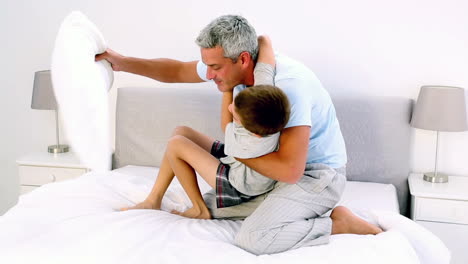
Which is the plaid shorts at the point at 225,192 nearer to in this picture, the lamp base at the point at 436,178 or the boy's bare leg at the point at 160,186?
the boy's bare leg at the point at 160,186

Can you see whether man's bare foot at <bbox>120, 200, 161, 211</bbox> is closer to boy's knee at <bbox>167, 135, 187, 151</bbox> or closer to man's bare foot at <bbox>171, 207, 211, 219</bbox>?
man's bare foot at <bbox>171, 207, 211, 219</bbox>

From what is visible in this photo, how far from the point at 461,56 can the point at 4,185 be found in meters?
2.86

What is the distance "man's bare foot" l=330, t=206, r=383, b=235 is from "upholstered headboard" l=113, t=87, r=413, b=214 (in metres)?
0.88

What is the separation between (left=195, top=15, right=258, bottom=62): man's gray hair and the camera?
1.67 metres

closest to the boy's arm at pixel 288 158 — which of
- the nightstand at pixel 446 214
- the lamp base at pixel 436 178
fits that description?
the nightstand at pixel 446 214

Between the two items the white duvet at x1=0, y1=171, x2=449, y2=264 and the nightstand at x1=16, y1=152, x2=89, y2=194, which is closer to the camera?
the white duvet at x1=0, y1=171, x2=449, y2=264

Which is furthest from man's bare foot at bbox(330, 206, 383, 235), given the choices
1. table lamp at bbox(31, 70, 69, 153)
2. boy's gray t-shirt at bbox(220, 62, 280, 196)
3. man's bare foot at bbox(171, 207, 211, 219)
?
table lamp at bbox(31, 70, 69, 153)

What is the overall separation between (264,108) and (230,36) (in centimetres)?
33

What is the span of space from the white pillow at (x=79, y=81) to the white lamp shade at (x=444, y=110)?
150 centimetres

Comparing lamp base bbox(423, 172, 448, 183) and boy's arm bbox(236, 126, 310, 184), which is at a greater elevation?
boy's arm bbox(236, 126, 310, 184)

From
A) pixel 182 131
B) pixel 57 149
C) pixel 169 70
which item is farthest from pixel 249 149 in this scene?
pixel 57 149

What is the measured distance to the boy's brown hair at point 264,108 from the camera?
147cm

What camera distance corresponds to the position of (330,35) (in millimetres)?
2707

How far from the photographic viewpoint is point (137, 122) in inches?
114
